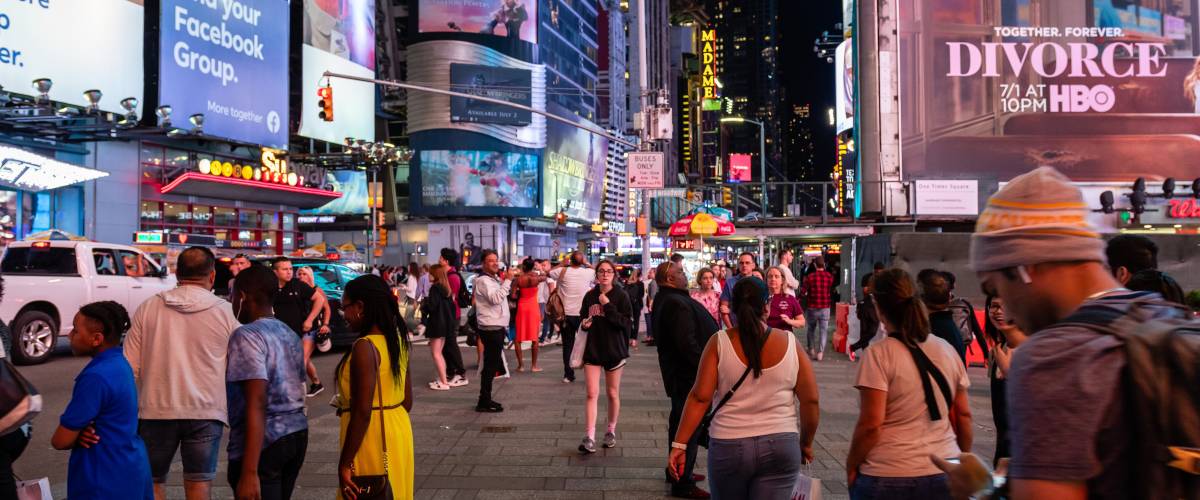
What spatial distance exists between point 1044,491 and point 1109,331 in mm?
327

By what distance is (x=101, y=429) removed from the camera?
412 centimetres

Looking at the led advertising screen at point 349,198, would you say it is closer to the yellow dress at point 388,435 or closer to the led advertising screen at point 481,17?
the led advertising screen at point 481,17

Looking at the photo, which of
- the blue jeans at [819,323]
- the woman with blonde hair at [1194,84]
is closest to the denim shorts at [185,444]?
the blue jeans at [819,323]

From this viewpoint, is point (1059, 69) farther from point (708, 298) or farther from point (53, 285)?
point (53, 285)

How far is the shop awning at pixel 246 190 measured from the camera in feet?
99.0

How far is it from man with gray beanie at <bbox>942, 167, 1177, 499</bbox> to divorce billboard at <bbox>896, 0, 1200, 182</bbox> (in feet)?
98.1

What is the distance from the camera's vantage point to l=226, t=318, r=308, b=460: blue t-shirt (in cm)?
448

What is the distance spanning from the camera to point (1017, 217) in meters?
1.88

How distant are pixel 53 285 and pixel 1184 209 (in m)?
32.0

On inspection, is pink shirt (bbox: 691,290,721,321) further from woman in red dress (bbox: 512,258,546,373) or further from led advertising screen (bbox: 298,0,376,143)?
led advertising screen (bbox: 298,0,376,143)

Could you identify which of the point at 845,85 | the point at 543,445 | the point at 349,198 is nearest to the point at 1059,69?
the point at 845,85

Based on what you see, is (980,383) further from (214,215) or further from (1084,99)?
(214,215)

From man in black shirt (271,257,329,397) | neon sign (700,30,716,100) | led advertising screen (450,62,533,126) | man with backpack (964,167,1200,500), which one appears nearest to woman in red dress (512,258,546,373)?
man in black shirt (271,257,329,397)

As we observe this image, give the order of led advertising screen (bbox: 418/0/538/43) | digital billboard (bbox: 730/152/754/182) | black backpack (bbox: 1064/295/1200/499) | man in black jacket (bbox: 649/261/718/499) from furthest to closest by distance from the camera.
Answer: digital billboard (bbox: 730/152/754/182)
led advertising screen (bbox: 418/0/538/43)
man in black jacket (bbox: 649/261/718/499)
black backpack (bbox: 1064/295/1200/499)
